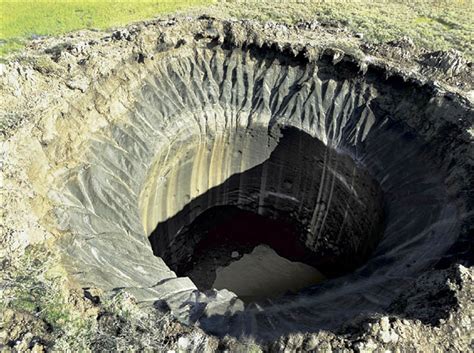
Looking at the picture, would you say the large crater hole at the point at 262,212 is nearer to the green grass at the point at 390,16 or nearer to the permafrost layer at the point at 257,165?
the permafrost layer at the point at 257,165

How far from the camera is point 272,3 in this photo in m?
49.3

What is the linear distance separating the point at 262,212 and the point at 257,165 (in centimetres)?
320

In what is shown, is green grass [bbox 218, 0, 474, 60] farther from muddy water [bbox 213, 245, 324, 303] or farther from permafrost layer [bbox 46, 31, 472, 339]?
muddy water [bbox 213, 245, 324, 303]

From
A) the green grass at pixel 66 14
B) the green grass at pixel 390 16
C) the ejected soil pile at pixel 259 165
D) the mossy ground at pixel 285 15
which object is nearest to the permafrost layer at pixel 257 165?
the ejected soil pile at pixel 259 165

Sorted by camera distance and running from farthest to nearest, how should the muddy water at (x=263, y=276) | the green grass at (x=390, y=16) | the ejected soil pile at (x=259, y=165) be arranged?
the green grass at (x=390, y=16), the muddy water at (x=263, y=276), the ejected soil pile at (x=259, y=165)

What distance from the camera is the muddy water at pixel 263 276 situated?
2297 cm

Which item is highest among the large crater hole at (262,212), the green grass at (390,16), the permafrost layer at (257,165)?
the green grass at (390,16)

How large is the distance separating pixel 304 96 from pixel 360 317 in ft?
45.3

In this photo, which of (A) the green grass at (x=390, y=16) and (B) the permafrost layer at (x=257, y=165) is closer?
(B) the permafrost layer at (x=257, y=165)

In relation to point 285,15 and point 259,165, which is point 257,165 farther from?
point 285,15

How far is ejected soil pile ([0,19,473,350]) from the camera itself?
46.6 feet

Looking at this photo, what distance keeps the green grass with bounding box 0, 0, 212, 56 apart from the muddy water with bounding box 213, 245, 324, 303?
27.5 m

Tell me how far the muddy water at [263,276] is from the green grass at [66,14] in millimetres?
27470

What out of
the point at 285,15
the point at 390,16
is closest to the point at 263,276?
the point at 285,15
